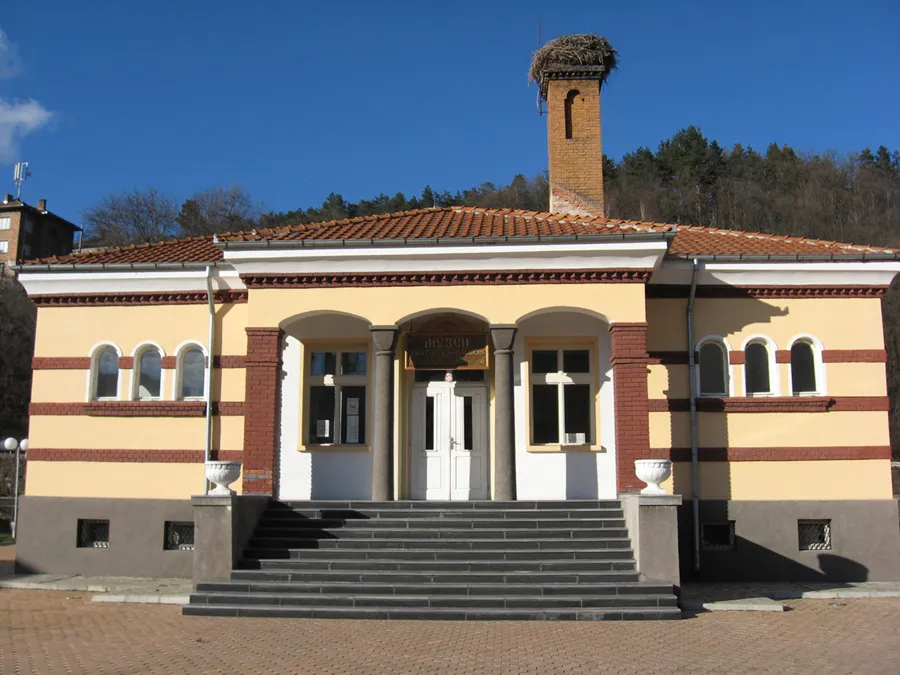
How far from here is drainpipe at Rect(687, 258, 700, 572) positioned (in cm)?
1320

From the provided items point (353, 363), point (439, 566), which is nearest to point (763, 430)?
point (439, 566)

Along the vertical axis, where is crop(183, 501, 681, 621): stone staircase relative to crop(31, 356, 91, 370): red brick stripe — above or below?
below

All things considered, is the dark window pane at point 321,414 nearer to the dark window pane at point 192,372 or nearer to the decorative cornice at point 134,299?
the dark window pane at point 192,372

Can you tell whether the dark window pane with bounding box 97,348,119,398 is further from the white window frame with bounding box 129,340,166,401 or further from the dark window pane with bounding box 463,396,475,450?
the dark window pane with bounding box 463,396,475,450

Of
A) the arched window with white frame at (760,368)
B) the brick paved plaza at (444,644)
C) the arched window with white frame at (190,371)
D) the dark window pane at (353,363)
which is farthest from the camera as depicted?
the dark window pane at (353,363)

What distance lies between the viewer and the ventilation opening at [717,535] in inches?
530

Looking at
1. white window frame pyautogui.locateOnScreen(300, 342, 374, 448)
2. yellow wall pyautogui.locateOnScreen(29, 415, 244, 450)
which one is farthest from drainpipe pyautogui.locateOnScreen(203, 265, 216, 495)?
white window frame pyautogui.locateOnScreen(300, 342, 374, 448)

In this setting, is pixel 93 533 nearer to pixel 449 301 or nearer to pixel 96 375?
pixel 96 375

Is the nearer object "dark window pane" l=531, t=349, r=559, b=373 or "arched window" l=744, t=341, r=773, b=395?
"arched window" l=744, t=341, r=773, b=395

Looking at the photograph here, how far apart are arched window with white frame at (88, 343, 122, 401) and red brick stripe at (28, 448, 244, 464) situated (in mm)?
999

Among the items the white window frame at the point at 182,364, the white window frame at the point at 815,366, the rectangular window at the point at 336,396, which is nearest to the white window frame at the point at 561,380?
the rectangular window at the point at 336,396

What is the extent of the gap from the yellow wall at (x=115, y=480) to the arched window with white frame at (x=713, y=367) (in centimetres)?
815

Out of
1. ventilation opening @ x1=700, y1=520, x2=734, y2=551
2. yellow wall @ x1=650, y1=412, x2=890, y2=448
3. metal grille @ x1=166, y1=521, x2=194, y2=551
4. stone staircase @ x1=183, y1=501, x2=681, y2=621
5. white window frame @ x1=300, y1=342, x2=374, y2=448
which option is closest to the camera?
stone staircase @ x1=183, y1=501, x2=681, y2=621

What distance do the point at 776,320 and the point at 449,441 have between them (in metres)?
6.05
